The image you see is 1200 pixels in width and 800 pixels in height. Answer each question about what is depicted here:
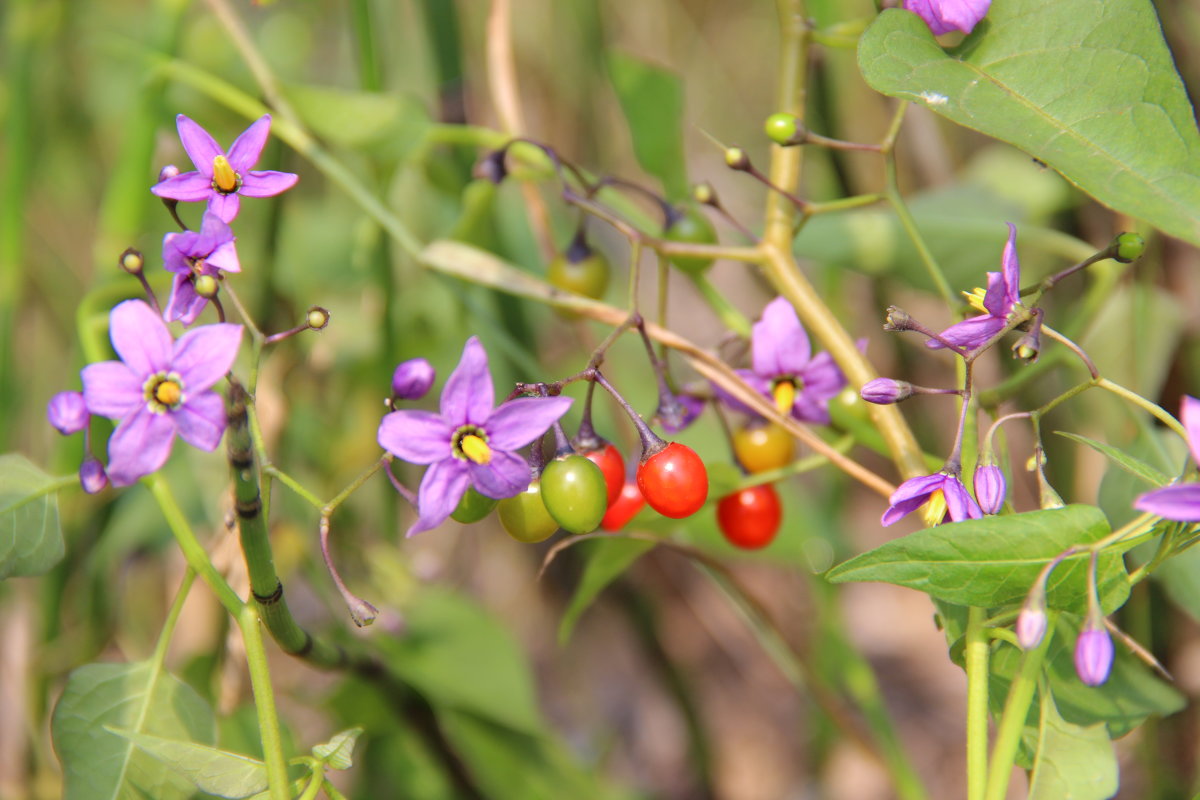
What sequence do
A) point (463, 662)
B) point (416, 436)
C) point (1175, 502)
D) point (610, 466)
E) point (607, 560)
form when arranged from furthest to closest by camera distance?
point (463, 662)
point (607, 560)
point (610, 466)
point (416, 436)
point (1175, 502)

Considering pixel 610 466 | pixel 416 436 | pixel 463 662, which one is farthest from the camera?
pixel 463 662

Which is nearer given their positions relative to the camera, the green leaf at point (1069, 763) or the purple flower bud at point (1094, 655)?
the purple flower bud at point (1094, 655)

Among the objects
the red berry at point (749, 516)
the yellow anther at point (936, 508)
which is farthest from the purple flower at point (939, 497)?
the red berry at point (749, 516)

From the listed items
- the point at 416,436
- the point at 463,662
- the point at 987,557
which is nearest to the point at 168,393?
the point at 416,436

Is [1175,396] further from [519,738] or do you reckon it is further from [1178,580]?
[519,738]

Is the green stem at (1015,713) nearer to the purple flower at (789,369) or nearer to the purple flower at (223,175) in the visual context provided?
the purple flower at (789,369)

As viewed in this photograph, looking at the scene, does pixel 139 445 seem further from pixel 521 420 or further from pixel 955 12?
pixel 955 12

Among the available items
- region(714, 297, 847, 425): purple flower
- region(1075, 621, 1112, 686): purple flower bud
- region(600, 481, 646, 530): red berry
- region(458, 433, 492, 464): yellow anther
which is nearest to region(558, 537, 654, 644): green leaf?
region(600, 481, 646, 530): red berry
